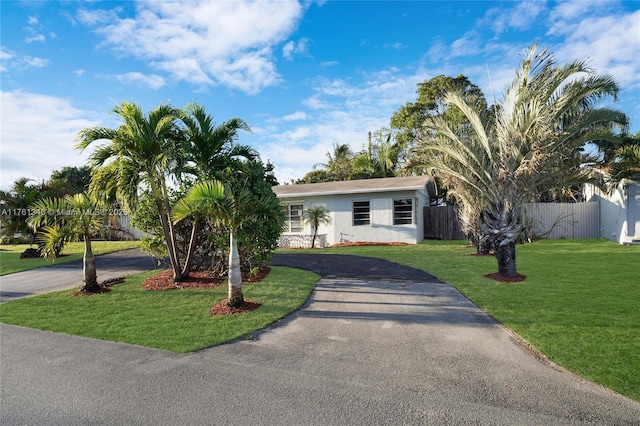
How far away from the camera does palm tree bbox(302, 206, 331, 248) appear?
17.5 m

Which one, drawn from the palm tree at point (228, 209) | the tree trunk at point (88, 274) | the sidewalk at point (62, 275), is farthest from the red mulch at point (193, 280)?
the palm tree at point (228, 209)

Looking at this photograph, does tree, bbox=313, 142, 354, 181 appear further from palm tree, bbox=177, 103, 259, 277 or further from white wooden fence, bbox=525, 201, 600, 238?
palm tree, bbox=177, 103, 259, 277

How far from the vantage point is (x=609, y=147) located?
15.0 m

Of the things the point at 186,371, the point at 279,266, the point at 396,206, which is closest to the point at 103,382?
the point at 186,371

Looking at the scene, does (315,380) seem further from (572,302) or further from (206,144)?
(206,144)

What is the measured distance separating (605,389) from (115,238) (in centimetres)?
2555

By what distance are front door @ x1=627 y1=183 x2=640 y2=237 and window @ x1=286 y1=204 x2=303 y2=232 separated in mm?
15056

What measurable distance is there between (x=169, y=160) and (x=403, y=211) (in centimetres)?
1229

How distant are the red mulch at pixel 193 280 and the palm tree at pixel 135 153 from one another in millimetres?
321

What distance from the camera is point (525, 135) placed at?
854 cm

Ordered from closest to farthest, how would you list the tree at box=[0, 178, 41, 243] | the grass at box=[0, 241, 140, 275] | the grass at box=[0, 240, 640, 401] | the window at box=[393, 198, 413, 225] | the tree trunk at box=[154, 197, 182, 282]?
the grass at box=[0, 240, 640, 401] → the tree trunk at box=[154, 197, 182, 282] → the grass at box=[0, 241, 140, 275] → the tree at box=[0, 178, 41, 243] → the window at box=[393, 198, 413, 225]

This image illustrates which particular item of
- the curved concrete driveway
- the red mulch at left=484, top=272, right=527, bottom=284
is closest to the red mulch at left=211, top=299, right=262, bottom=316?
the curved concrete driveway

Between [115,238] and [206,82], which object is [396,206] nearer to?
[206,82]

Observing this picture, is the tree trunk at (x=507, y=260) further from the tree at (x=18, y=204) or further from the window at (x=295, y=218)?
the tree at (x=18, y=204)
